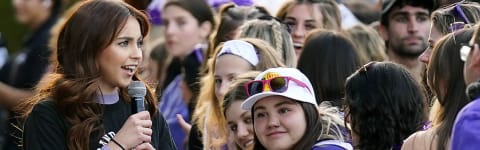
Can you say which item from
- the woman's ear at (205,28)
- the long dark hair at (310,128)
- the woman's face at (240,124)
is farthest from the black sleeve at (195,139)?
the woman's ear at (205,28)

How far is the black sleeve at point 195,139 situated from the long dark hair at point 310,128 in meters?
1.46

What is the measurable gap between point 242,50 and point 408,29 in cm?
203

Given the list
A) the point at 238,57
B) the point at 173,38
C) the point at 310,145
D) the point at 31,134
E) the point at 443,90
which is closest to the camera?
the point at 443,90

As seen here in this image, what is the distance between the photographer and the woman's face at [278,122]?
6191 millimetres

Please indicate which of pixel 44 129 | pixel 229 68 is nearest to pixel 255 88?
pixel 229 68

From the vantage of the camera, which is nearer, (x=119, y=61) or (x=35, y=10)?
(x=119, y=61)

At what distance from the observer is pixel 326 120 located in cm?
635

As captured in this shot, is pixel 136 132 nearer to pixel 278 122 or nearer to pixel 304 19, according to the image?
pixel 278 122

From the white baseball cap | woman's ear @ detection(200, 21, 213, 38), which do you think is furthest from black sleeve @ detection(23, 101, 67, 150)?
woman's ear @ detection(200, 21, 213, 38)

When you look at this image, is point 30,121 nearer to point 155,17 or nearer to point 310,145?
point 310,145

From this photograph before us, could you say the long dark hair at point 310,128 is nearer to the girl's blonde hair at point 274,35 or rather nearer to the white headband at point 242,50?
the white headband at point 242,50

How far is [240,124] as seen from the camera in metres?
6.84

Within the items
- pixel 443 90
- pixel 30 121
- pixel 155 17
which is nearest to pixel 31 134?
pixel 30 121

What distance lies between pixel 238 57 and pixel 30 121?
76.3 inches
